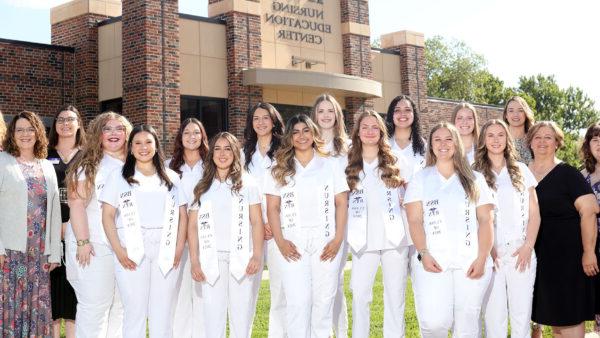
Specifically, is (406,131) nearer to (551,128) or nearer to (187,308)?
(551,128)

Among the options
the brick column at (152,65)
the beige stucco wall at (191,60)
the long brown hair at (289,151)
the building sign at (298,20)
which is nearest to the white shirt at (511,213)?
the long brown hair at (289,151)

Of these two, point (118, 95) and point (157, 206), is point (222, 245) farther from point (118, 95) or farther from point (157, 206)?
point (118, 95)

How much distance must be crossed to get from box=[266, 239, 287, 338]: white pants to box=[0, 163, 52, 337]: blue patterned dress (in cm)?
183

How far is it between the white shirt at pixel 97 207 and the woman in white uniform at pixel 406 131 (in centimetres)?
247

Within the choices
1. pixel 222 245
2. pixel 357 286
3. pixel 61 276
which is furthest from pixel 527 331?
pixel 61 276

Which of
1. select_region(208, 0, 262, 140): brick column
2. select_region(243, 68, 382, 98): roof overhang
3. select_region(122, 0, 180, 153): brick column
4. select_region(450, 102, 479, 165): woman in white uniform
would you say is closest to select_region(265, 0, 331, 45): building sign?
select_region(208, 0, 262, 140): brick column

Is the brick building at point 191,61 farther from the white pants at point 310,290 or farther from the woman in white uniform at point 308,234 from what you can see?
the white pants at point 310,290

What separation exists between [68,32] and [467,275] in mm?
16344

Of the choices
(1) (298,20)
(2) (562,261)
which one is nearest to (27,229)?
(2) (562,261)

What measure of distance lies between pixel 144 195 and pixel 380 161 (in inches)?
76.9

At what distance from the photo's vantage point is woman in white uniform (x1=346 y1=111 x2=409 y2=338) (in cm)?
591

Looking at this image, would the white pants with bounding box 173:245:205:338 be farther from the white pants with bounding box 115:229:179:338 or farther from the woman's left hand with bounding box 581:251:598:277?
the woman's left hand with bounding box 581:251:598:277

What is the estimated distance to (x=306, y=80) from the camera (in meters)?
19.5

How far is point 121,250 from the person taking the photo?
550 cm
